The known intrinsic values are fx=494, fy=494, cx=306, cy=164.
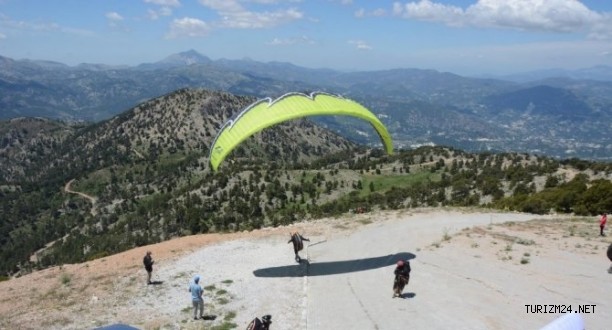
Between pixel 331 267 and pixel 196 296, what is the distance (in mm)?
7791

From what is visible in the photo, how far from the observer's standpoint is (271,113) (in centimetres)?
2034

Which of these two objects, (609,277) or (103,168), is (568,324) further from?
(103,168)

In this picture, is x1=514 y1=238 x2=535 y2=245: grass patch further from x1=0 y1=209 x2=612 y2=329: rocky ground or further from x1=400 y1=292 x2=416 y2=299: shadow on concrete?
x1=400 y1=292 x2=416 y2=299: shadow on concrete

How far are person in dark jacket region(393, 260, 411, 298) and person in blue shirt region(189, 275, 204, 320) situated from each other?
6.90 m

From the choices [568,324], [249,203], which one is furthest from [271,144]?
[568,324]

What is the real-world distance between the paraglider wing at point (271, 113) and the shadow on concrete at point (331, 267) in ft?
17.8

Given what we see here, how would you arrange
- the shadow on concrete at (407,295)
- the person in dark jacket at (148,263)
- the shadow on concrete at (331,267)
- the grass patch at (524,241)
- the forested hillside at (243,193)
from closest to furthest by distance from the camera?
the shadow on concrete at (407,295) < the person in dark jacket at (148,263) < the shadow on concrete at (331,267) < the grass patch at (524,241) < the forested hillside at (243,193)

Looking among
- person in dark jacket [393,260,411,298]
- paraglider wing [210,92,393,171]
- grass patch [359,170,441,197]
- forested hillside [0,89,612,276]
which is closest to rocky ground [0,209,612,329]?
person in dark jacket [393,260,411,298]

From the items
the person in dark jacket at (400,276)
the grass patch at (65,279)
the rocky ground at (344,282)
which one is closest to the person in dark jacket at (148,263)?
the rocky ground at (344,282)

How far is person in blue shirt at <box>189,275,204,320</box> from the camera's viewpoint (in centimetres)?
1667

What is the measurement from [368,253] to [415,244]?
2.84m

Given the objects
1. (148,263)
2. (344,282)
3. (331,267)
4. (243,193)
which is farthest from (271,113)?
(243,193)

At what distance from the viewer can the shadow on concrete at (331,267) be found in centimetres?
2202

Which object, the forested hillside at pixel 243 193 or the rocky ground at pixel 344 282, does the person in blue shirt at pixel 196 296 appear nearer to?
the rocky ground at pixel 344 282
